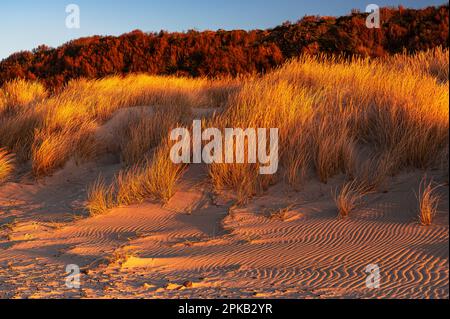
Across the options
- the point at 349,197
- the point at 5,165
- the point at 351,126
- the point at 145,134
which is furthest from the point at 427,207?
the point at 5,165

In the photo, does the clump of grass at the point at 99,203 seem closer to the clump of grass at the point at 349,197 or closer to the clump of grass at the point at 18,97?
the clump of grass at the point at 349,197

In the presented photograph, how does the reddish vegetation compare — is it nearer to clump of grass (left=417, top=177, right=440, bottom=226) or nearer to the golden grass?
the golden grass

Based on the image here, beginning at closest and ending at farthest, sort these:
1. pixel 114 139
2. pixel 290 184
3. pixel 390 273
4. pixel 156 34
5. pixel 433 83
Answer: pixel 390 273
pixel 290 184
pixel 433 83
pixel 114 139
pixel 156 34

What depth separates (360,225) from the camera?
493 centimetres

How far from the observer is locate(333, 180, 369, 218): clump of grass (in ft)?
17.2

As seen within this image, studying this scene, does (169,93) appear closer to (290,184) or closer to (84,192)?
(84,192)

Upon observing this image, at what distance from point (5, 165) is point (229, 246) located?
483 cm

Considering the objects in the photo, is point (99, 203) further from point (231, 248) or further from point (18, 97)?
point (18, 97)

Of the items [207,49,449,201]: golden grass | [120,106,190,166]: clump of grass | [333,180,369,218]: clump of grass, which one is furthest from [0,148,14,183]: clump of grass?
[333,180,369,218]: clump of grass

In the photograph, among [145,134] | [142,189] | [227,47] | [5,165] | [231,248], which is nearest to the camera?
[231,248]

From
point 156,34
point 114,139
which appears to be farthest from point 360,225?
point 156,34

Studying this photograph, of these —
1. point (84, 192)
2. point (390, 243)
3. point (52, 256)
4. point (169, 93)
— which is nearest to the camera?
point (390, 243)

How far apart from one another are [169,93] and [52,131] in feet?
8.71

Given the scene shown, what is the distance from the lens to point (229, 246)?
513cm
